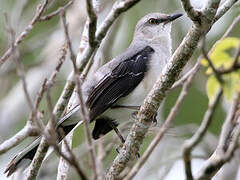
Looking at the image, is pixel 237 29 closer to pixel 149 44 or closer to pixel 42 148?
pixel 149 44

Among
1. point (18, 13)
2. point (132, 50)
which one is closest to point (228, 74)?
point (132, 50)

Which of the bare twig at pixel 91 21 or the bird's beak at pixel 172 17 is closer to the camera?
the bare twig at pixel 91 21

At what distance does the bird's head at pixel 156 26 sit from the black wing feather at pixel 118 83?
68 cm

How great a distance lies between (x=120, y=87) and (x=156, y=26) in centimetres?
144

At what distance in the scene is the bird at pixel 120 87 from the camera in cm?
570

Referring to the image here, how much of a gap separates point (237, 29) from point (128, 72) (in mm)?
3240

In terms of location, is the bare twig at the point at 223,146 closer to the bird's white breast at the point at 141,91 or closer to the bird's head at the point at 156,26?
the bird's white breast at the point at 141,91

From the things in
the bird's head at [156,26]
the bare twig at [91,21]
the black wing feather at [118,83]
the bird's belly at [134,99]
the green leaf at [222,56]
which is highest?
the bare twig at [91,21]

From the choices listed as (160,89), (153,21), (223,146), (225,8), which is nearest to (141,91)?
(160,89)

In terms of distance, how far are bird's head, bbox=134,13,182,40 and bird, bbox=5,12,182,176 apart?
0.12m

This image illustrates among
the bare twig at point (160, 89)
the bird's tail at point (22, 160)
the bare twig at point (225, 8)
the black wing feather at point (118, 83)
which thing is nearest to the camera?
the bare twig at point (160, 89)

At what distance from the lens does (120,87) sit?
588 cm

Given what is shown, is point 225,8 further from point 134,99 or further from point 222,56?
point 222,56

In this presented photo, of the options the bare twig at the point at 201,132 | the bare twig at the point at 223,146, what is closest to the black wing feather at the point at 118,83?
the bare twig at the point at 223,146
